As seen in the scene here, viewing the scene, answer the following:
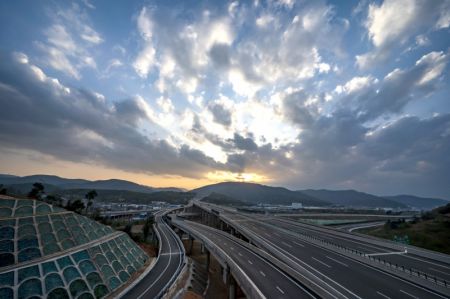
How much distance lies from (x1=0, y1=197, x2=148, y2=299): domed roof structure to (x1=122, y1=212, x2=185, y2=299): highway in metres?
4.02

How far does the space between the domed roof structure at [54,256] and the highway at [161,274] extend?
4.02m

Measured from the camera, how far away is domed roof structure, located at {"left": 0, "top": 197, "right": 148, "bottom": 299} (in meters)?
29.3

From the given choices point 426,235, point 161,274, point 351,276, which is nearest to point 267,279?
point 351,276

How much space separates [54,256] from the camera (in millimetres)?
33656

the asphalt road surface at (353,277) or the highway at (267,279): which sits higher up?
the asphalt road surface at (353,277)

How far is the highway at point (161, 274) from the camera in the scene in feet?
114

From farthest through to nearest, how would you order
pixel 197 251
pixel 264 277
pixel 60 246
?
pixel 197 251 → pixel 60 246 → pixel 264 277

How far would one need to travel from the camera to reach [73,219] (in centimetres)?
4431

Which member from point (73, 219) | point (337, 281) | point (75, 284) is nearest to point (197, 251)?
point (73, 219)

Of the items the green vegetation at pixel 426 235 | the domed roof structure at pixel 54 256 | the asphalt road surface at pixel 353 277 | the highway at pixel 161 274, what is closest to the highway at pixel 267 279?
the asphalt road surface at pixel 353 277

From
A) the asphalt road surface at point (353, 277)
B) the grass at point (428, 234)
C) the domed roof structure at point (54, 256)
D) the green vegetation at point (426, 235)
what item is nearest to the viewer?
the asphalt road surface at point (353, 277)

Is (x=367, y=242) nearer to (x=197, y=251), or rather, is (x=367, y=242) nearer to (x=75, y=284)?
(x=197, y=251)

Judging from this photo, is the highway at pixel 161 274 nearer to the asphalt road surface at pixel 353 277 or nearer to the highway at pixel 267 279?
the highway at pixel 267 279

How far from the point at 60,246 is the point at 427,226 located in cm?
13075
